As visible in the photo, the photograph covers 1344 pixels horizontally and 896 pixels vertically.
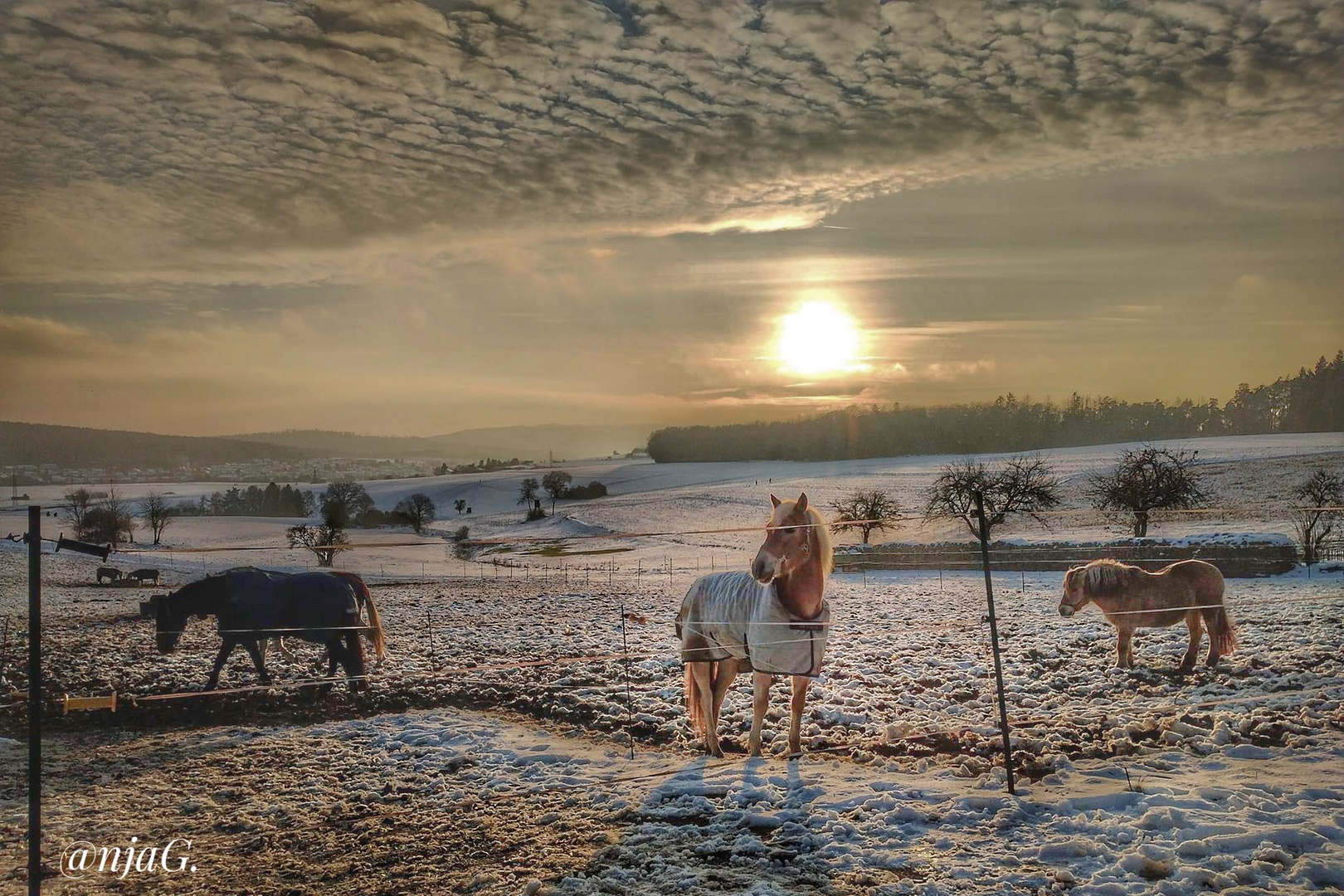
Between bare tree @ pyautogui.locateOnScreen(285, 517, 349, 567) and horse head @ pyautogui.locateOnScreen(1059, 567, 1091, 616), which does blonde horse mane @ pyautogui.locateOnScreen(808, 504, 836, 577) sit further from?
bare tree @ pyautogui.locateOnScreen(285, 517, 349, 567)

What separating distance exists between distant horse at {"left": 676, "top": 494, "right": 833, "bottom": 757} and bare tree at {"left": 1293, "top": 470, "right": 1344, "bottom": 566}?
16.4 m

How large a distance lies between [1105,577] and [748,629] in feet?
18.3

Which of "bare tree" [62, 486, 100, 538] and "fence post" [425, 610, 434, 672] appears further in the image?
Result: "bare tree" [62, 486, 100, 538]

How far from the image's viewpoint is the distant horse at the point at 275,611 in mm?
9219

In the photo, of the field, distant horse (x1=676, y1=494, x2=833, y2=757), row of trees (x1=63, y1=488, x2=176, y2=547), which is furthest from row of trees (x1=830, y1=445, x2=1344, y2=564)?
row of trees (x1=63, y1=488, x2=176, y2=547)

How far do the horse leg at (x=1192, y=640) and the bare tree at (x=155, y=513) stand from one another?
38.5 m

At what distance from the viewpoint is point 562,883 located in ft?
14.7

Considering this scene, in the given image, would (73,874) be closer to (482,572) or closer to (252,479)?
(482,572)

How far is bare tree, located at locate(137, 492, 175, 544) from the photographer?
3573 cm

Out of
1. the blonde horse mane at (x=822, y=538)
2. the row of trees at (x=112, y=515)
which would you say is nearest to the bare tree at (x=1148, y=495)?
the blonde horse mane at (x=822, y=538)

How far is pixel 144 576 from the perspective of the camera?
17.5 metres

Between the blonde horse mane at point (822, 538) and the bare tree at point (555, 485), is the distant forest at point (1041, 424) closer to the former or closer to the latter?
the bare tree at point (555, 485)

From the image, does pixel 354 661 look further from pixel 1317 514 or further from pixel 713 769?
pixel 1317 514

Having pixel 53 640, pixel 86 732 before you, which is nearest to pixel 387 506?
pixel 53 640
